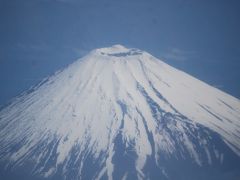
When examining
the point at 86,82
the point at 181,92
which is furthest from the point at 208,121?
the point at 86,82

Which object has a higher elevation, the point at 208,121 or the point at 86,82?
the point at 86,82

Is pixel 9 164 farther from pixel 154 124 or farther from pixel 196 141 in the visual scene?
pixel 196 141

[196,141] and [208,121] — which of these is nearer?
[196,141]

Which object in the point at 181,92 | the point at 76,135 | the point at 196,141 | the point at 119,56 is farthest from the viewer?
the point at 119,56

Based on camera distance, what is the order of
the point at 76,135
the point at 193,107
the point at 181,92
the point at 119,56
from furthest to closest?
the point at 119,56 → the point at 181,92 → the point at 193,107 → the point at 76,135

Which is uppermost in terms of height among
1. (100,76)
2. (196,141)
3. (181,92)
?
(100,76)

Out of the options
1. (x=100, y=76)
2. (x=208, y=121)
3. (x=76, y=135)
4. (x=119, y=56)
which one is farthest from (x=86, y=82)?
(x=208, y=121)
